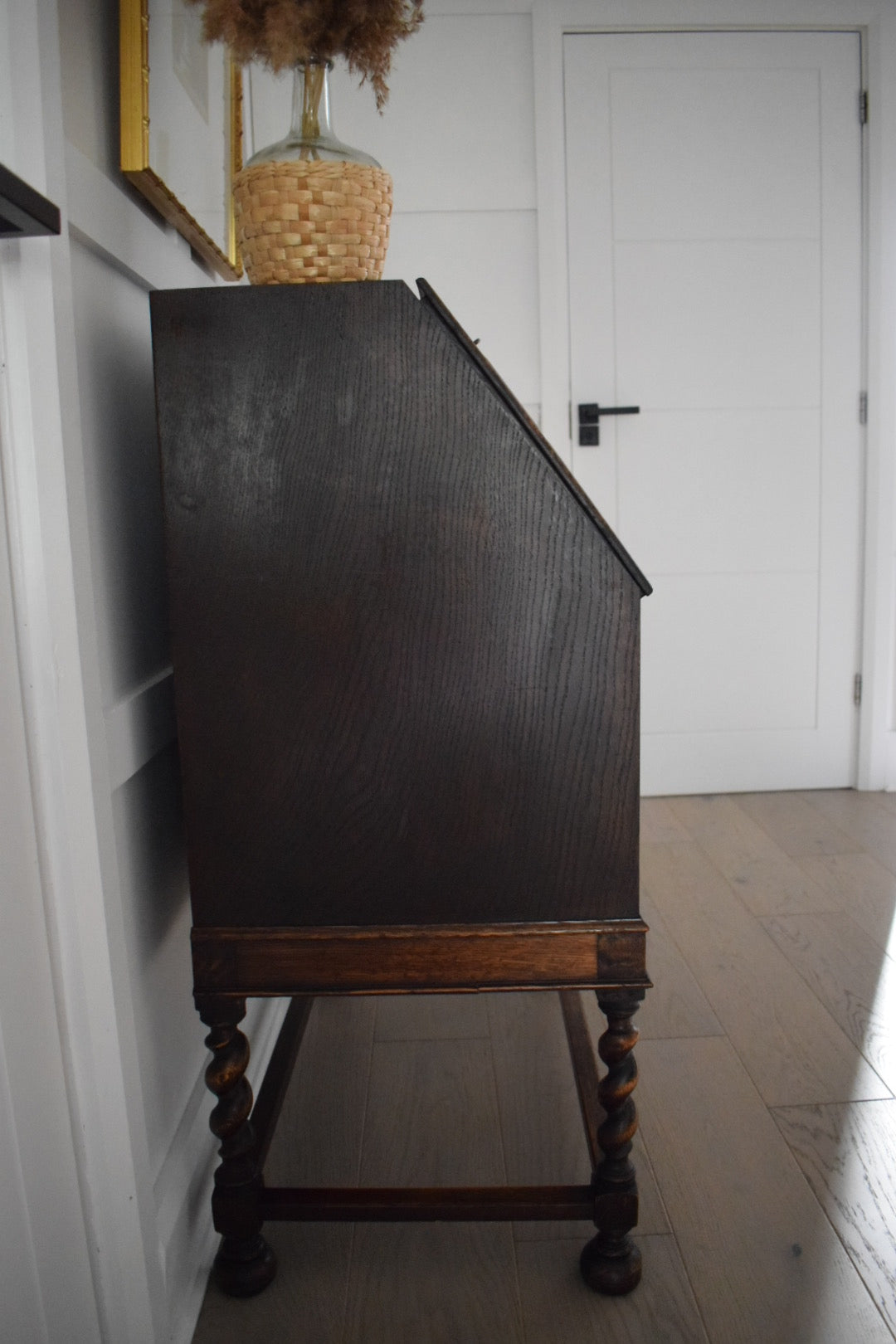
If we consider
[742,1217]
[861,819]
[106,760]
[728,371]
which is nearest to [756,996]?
[742,1217]

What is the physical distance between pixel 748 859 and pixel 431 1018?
3.49ft

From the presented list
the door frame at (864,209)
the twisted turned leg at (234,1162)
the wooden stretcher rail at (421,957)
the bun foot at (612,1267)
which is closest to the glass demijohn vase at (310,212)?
the wooden stretcher rail at (421,957)

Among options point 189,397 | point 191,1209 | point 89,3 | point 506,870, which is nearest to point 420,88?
point 89,3

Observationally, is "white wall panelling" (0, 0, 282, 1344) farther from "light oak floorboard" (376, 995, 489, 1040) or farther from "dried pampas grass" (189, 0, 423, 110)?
"light oak floorboard" (376, 995, 489, 1040)

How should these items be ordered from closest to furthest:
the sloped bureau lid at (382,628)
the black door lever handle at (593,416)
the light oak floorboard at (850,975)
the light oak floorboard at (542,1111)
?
1. the sloped bureau lid at (382,628)
2. the light oak floorboard at (542,1111)
3. the light oak floorboard at (850,975)
4. the black door lever handle at (593,416)

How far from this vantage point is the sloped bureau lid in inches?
39.0

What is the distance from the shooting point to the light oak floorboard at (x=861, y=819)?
2590 mm

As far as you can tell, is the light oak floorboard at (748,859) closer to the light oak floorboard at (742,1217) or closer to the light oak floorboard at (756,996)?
the light oak floorboard at (756,996)

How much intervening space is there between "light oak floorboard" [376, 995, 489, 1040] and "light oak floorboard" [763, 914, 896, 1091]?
2.03 ft

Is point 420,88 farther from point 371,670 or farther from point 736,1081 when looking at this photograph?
point 736,1081

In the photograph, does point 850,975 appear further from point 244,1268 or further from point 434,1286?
point 244,1268

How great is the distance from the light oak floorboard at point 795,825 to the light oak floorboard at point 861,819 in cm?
3

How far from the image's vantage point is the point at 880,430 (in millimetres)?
2934

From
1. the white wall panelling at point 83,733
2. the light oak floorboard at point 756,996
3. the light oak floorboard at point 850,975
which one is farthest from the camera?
the light oak floorboard at point 850,975
